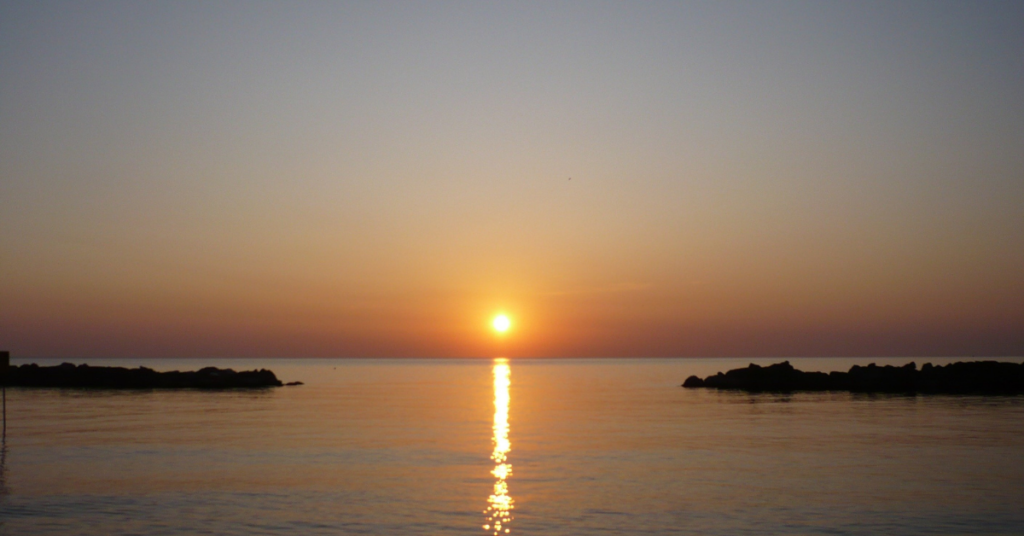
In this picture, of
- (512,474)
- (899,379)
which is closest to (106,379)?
(512,474)

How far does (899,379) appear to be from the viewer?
269 ft

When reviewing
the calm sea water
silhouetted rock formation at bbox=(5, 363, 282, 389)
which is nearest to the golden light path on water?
the calm sea water

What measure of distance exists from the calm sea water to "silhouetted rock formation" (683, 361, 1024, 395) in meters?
30.9

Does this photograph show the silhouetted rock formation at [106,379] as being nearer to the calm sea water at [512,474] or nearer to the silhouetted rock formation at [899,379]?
the calm sea water at [512,474]

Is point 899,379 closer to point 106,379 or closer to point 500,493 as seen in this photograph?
point 500,493

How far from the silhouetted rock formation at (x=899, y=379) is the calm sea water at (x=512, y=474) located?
3085cm

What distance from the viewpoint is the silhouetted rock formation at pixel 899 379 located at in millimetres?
78438

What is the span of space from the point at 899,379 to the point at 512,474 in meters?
68.2

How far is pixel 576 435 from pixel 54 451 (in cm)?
2294

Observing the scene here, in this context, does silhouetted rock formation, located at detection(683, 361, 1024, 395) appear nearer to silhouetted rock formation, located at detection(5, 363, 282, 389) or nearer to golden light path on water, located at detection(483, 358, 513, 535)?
golden light path on water, located at detection(483, 358, 513, 535)

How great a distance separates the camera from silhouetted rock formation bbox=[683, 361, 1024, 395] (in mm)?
78438

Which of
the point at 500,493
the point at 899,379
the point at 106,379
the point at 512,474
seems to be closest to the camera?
the point at 500,493

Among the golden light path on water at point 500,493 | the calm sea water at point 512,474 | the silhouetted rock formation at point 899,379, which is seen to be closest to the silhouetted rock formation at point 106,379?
the calm sea water at point 512,474

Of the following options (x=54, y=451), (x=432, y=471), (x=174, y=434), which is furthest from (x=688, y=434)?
(x=54, y=451)
